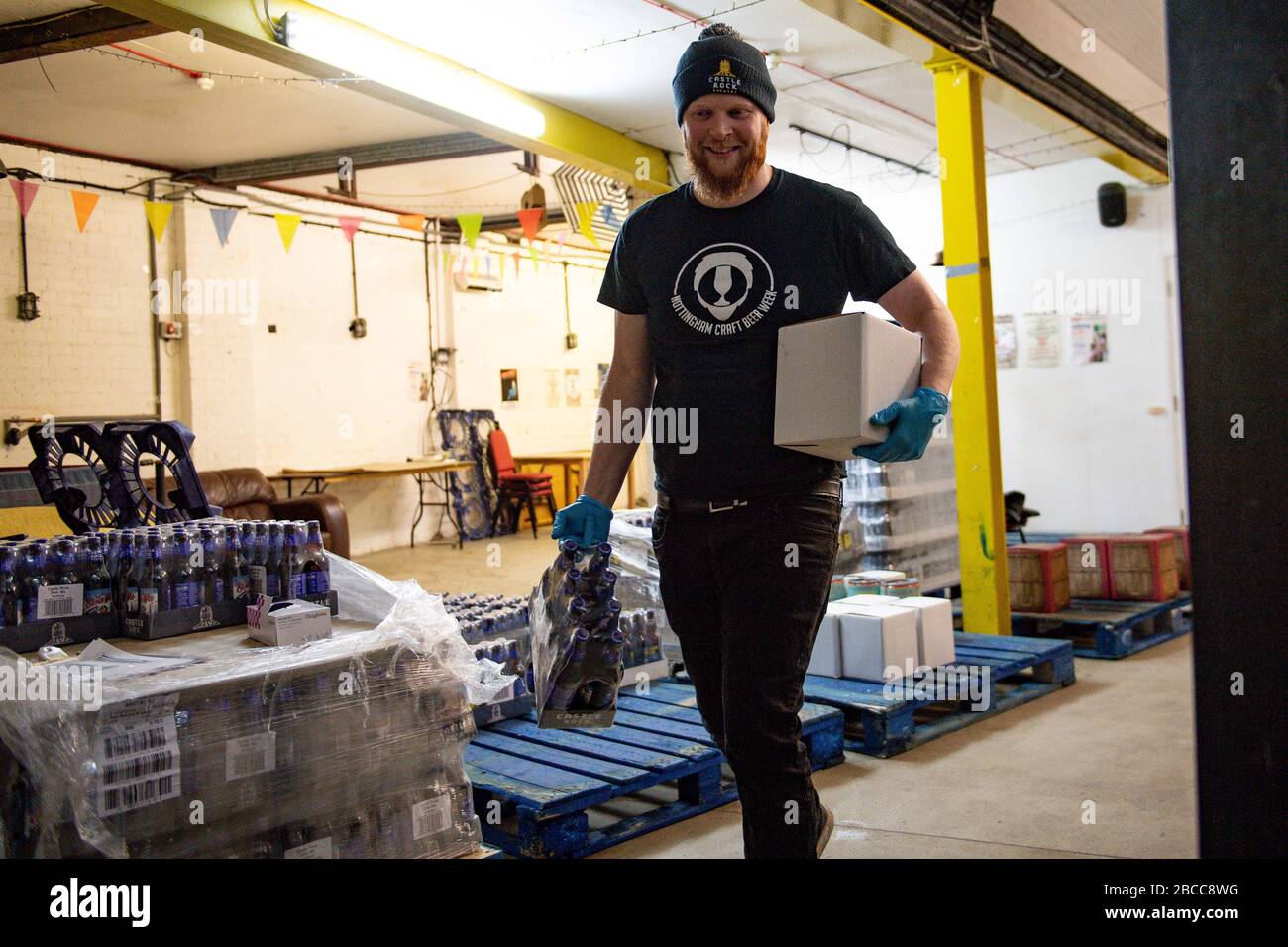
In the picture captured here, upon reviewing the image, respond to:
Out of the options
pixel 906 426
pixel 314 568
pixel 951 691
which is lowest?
pixel 951 691

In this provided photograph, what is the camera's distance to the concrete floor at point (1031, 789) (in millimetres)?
3070

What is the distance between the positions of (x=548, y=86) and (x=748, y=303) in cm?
549

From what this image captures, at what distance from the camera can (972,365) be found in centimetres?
583

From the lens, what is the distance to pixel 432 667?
2891 mm

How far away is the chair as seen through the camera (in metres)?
12.2

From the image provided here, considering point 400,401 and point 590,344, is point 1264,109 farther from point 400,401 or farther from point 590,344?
point 590,344

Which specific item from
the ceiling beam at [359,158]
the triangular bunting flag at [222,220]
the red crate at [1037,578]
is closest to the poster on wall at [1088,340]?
the red crate at [1037,578]

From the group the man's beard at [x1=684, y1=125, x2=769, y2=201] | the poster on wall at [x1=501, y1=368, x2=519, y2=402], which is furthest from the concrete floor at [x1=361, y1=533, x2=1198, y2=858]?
the poster on wall at [x1=501, y1=368, x2=519, y2=402]

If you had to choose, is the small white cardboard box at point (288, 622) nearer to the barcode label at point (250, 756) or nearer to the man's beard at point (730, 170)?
the barcode label at point (250, 756)

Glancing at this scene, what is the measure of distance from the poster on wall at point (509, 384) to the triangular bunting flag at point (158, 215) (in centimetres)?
499

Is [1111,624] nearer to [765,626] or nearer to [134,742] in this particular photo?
[765,626]

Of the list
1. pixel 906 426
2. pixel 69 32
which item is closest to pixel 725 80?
pixel 906 426

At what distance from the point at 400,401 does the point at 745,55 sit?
993cm
